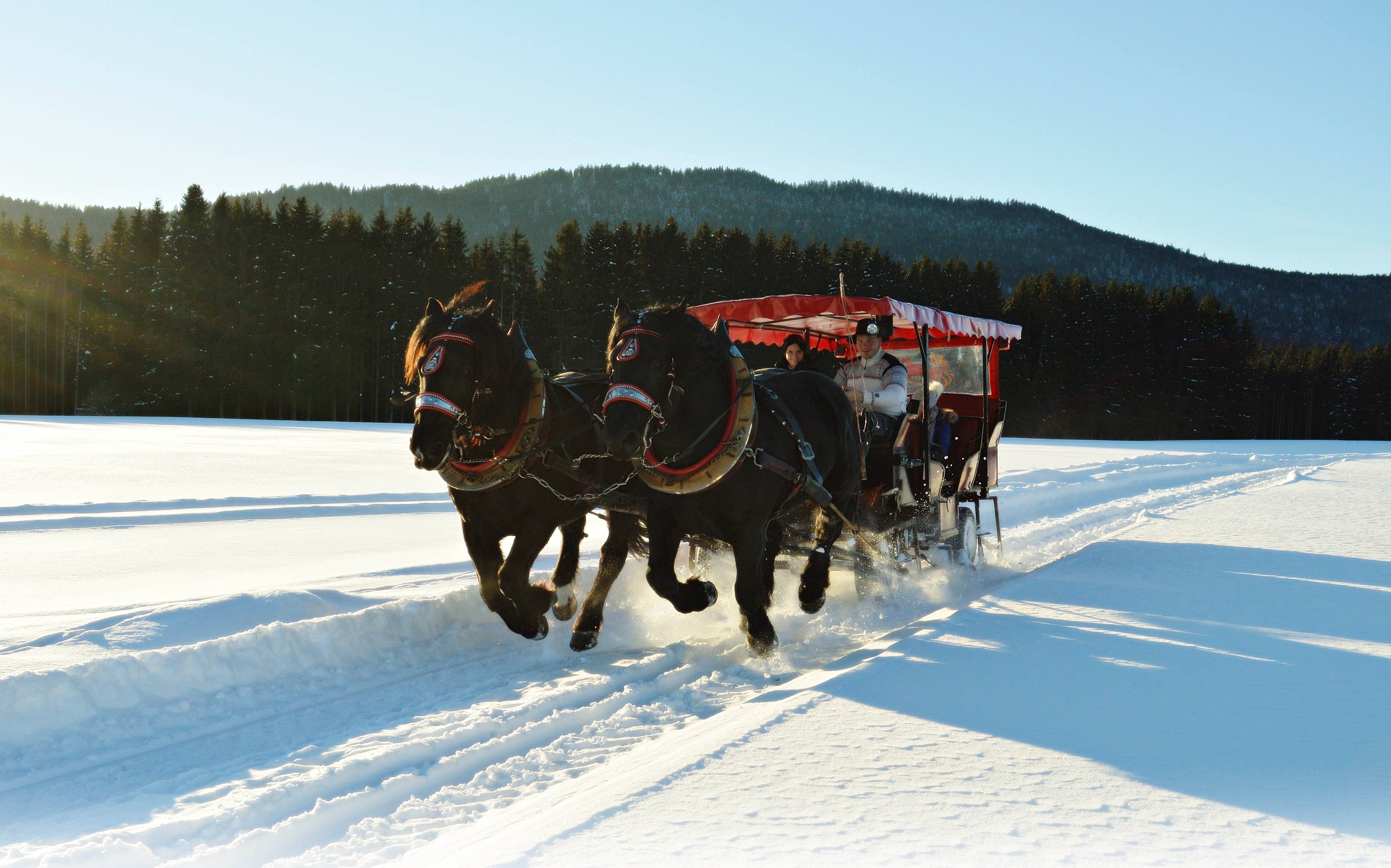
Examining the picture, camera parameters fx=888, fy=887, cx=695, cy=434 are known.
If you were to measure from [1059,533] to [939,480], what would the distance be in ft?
12.0

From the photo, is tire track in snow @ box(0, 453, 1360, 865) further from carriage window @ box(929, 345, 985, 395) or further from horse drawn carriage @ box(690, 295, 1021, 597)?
carriage window @ box(929, 345, 985, 395)

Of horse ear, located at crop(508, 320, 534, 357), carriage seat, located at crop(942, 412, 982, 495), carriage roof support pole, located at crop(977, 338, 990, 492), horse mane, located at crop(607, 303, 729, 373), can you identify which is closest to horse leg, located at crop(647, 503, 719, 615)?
horse mane, located at crop(607, 303, 729, 373)

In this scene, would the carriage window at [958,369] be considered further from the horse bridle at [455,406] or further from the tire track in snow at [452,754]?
the horse bridle at [455,406]

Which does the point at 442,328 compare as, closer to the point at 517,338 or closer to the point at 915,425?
the point at 517,338

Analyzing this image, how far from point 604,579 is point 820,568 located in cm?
140

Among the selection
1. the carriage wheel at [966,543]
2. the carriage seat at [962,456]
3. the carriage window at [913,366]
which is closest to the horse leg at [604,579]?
the carriage seat at [962,456]

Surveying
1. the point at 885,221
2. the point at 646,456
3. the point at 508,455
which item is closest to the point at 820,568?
the point at 646,456

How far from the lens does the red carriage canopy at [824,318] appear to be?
255 inches

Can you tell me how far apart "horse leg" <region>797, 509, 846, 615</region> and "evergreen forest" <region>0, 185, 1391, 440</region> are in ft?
114

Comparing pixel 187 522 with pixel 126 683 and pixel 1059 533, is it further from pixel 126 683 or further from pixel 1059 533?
pixel 1059 533

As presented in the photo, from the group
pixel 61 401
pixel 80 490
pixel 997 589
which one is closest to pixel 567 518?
pixel 997 589

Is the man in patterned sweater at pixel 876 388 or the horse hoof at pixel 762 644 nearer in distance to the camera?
the horse hoof at pixel 762 644

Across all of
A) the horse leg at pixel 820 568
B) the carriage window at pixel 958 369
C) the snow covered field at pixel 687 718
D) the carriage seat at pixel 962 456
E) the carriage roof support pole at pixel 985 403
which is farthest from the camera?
the carriage window at pixel 958 369

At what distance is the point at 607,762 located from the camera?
11.1 ft
